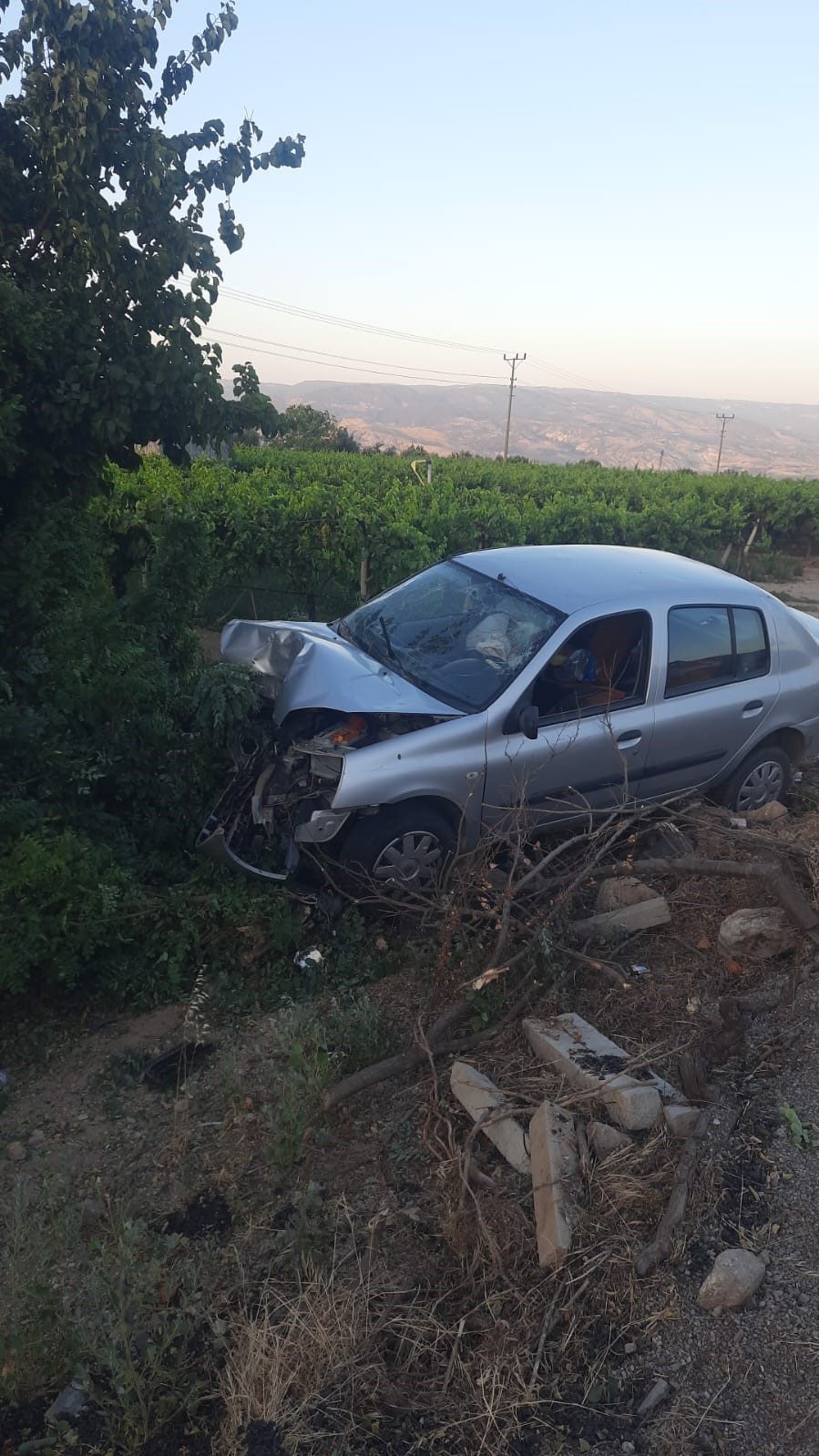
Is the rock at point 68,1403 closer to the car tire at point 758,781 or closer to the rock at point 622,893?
the rock at point 622,893

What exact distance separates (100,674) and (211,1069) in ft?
6.82

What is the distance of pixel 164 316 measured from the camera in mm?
5500

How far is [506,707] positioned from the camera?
5.17 m

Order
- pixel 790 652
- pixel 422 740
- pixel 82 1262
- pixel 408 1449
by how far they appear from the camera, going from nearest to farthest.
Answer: pixel 408 1449 → pixel 82 1262 → pixel 422 740 → pixel 790 652

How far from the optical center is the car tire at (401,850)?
193 inches

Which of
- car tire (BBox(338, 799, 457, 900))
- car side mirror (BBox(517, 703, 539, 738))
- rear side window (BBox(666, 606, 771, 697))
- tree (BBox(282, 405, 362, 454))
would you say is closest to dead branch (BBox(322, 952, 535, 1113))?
car tire (BBox(338, 799, 457, 900))

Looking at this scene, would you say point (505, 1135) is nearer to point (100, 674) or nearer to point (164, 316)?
point (100, 674)

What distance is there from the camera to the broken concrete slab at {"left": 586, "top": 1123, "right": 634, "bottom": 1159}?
3.28 metres

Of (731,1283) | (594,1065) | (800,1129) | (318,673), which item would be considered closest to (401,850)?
(318,673)

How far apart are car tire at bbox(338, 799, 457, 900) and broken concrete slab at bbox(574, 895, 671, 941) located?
0.79 meters

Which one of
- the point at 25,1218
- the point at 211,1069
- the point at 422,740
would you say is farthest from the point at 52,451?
the point at 25,1218

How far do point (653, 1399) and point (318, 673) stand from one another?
3678 millimetres

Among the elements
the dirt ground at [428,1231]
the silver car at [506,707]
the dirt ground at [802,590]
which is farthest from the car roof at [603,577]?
the dirt ground at [802,590]

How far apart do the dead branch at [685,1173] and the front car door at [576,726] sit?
1.80 m
